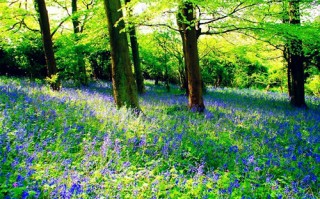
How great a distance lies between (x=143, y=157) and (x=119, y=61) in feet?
13.1

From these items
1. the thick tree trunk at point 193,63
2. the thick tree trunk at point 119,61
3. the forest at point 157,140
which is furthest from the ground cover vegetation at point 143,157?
the thick tree trunk at point 193,63

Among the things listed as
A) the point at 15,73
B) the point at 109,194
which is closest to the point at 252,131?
the point at 109,194

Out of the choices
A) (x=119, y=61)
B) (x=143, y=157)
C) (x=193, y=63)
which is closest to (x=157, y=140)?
(x=143, y=157)

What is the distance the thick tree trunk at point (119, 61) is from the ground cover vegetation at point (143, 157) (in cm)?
92

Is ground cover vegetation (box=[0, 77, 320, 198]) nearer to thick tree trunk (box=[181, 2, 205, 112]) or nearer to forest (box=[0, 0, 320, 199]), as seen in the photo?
forest (box=[0, 0, 320, 199])

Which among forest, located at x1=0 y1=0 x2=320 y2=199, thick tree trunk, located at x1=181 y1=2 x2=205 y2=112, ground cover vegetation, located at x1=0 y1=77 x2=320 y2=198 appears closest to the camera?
ground cover vegetation, located at x1=0 y1=77 x2=320 y2=198

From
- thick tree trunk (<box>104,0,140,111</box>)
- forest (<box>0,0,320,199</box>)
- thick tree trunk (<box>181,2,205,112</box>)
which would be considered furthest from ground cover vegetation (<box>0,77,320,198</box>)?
thick tree trunk (<box>181,2,205,112</box>)

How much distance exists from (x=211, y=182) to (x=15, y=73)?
19.8 m

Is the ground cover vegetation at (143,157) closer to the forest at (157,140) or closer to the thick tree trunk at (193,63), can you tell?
the forest at (157,140)

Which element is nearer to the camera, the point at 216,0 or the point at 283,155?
the point at 283,155

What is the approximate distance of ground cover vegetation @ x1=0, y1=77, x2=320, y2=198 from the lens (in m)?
3.27

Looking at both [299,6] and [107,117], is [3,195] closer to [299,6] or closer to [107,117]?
[107,117]

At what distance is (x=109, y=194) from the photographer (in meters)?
3.13

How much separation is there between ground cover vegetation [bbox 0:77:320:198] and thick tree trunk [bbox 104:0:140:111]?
0.92 metres
